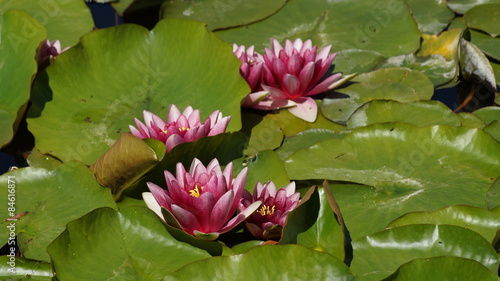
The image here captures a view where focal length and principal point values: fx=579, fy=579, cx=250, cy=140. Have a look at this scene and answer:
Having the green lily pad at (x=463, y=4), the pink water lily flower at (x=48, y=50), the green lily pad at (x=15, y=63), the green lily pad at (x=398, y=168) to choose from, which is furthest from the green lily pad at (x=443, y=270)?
the green lily pad at (x=463, y=4)

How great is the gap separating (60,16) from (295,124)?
1.56 metres

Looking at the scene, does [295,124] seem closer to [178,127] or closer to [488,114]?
[178,127]

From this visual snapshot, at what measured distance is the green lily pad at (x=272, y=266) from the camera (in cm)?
170

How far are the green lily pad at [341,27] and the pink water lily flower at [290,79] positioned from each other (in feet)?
1.50

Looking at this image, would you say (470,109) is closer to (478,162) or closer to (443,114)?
(443,114)

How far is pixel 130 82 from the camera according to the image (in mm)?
2770

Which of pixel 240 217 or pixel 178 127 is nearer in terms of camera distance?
pixel 240 217

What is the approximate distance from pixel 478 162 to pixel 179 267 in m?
1.30

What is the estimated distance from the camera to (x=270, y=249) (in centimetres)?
174

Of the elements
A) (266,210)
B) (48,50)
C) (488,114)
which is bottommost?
(488,114)

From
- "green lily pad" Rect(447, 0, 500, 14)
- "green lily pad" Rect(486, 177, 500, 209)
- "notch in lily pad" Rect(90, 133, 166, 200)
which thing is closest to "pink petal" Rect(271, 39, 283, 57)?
"notch in lily pad" Rect(90, 133, 166, 200)

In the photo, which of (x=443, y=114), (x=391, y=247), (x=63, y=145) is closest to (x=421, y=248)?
(x=391, y=247)

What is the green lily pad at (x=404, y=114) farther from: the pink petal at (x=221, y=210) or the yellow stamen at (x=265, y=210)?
the pink petal at (x=221, y=210)

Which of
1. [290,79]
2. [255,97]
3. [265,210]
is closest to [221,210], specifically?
[265,210]
